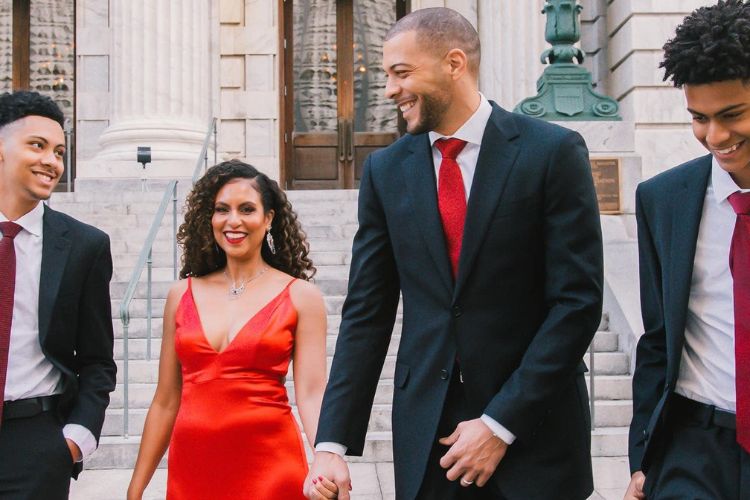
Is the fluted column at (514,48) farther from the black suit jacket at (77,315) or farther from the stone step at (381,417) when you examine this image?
the black suit jacket at (77,315)

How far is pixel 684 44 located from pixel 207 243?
7.08ft

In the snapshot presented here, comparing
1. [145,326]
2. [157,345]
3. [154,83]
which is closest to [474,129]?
[157,345]

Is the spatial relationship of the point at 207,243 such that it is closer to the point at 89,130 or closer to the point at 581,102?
the point at 581,102

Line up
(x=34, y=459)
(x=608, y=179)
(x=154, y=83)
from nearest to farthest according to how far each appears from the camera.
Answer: (x=34, y=459) < (x=608, y=179) < (x=154, y=83)

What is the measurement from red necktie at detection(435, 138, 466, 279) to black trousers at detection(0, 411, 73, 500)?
1549mm

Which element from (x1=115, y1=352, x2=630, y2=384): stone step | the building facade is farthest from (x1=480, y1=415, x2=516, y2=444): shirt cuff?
the building facade

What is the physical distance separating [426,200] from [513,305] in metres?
0.40

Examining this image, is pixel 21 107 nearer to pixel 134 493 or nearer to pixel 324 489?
pixel 134 493

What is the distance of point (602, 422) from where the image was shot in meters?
7.08

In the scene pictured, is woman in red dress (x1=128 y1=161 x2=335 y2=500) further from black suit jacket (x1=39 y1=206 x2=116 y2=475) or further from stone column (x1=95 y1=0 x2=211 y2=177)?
stone column (x1=95 y1=0 x2=211 y2=177)

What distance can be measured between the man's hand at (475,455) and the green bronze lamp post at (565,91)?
7.94 metres

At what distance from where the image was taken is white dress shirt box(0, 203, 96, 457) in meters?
3.22

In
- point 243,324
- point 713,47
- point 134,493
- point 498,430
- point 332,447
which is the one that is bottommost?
point 134,493

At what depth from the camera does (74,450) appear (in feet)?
10.8
